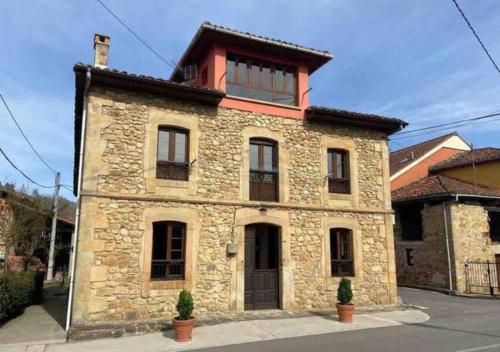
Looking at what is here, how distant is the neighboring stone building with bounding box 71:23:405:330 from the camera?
400 inches

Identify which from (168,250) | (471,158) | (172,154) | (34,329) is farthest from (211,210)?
(471,158)

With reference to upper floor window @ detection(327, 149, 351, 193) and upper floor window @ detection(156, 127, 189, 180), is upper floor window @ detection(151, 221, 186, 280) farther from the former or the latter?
upper floor window @ detection(327, 149, 351, 193)

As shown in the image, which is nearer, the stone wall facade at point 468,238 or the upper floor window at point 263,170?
the upper floor window at point 263,170

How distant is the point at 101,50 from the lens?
37.2 feet

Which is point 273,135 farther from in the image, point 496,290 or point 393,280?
point 496,290

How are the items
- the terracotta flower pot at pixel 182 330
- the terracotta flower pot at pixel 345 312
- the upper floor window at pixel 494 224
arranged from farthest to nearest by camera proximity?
the upper floor window at pixel 494 224 < the terracotta flower pot at pixel 345 312 < the terracotta flower pot at pixel 182 330

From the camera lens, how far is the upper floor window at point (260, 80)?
12.7 meters

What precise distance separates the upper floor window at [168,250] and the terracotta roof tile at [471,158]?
16442 millimetres

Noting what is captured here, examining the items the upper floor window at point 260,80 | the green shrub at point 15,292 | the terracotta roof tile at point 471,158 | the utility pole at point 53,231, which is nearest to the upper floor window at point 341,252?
the upper floor window at point 260,80

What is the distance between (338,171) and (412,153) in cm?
1325

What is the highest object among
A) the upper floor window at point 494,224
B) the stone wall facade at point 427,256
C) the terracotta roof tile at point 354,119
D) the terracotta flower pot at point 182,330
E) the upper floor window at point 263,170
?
the terracotta roof tile at point 354,119

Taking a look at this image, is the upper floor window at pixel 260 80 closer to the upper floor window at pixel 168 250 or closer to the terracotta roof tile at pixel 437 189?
the upper floor window at pixel 168 250

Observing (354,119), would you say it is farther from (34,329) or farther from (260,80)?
(34,329)

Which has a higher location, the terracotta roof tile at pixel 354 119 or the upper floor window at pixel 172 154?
the terracotta roof tile at pixel 354 119
